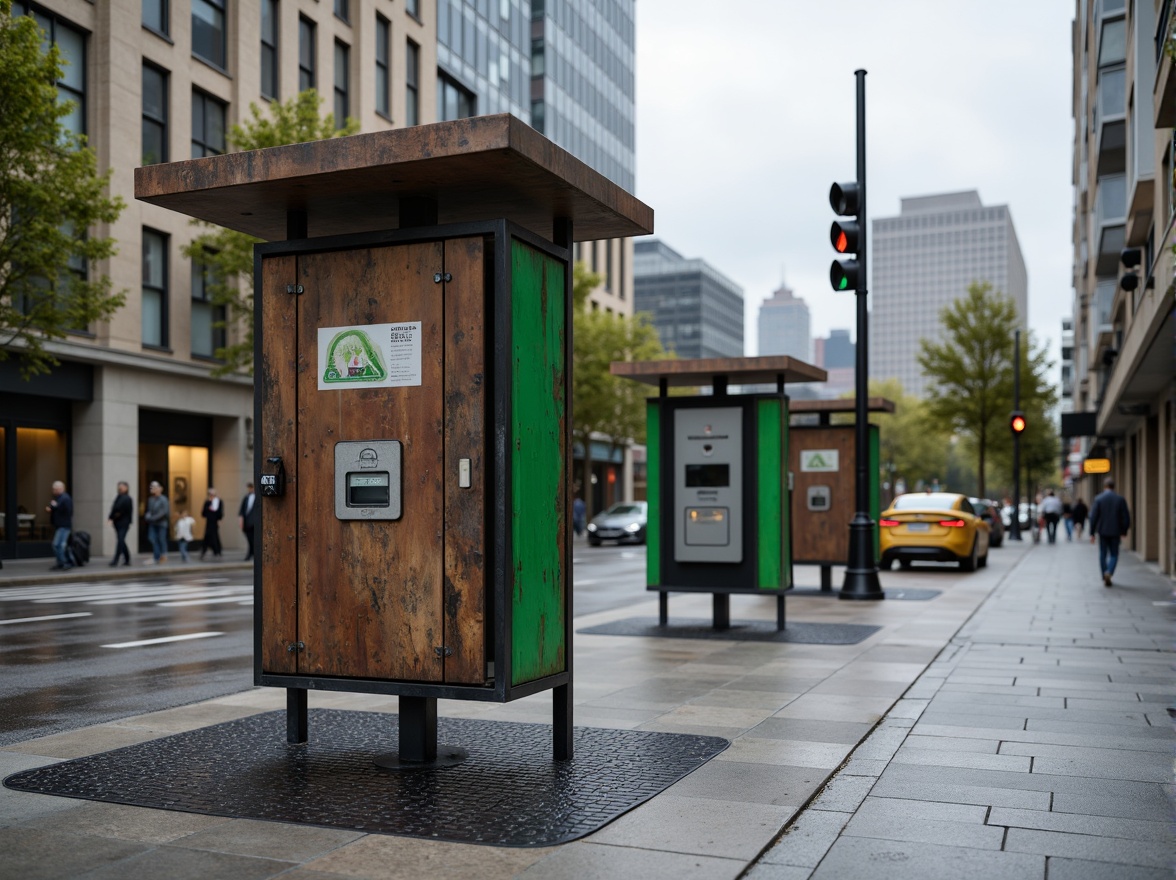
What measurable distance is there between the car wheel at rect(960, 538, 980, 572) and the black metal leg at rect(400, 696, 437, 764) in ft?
63.8

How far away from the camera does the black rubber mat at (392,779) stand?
16.2 feet

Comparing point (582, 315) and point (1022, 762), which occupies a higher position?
point (582, 315)

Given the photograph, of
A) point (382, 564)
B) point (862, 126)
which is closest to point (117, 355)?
point (862, 126)

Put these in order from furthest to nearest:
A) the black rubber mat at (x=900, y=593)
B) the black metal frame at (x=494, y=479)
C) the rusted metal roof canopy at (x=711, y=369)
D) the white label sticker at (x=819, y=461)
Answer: the white label sticker at (x=819, y=461), the black rubber mat at (x=900, y=593), the rusted metal roof canopy at (x=711, y=369), the black metal frame at (x=494, y=479)

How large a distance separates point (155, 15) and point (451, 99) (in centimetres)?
1670

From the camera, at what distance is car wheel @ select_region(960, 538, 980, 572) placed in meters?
23.7

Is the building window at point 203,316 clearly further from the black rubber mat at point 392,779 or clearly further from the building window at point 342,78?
the black rubber mat at point 392,779

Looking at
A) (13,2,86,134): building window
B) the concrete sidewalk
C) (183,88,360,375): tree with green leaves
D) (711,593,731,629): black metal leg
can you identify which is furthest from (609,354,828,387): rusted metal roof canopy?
(13,2,86,134): building window

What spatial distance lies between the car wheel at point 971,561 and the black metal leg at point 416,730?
19.4 m

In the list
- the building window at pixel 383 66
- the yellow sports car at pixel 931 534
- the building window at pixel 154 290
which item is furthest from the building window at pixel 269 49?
the yellow sports car at pixel 931 534

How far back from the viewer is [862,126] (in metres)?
17.0

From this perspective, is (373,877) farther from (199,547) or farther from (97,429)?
(199,547)

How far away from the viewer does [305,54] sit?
34.7 m

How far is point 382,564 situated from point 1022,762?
3.39 metres
